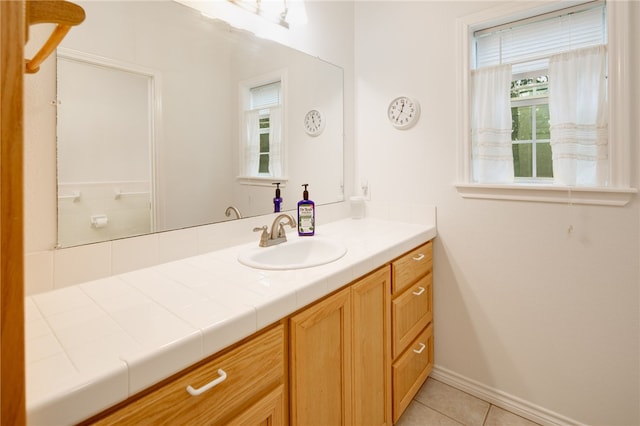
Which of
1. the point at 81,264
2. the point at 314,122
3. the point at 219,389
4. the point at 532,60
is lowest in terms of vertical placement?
the point at 219,389

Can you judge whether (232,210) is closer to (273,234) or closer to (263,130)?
(273,234)

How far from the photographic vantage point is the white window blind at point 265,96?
169cm

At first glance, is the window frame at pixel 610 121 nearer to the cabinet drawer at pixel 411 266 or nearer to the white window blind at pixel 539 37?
the white window blind at pixel 539 37

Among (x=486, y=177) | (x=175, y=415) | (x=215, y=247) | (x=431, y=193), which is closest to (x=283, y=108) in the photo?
(x=215, y=247)

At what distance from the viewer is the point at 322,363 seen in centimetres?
116

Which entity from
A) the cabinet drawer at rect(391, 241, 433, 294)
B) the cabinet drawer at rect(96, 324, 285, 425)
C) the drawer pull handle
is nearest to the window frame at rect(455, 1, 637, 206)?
the cabinet drawer at rect(391, 241, 433, 294)

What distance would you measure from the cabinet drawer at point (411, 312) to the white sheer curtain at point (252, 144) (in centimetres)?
94

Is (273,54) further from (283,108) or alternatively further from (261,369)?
(261,369)

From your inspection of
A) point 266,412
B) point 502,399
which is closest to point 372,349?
point 266,412

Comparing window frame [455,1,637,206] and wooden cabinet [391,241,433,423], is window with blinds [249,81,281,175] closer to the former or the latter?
wooden cabinet [391,241,433,423]

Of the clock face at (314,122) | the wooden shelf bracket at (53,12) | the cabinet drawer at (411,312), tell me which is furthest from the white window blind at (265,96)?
the cabinet drawer at (411,312)

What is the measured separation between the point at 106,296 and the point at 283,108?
1.26 metres

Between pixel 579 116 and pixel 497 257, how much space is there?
0.78m

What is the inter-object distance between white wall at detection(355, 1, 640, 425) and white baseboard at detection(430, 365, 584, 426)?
10mm
